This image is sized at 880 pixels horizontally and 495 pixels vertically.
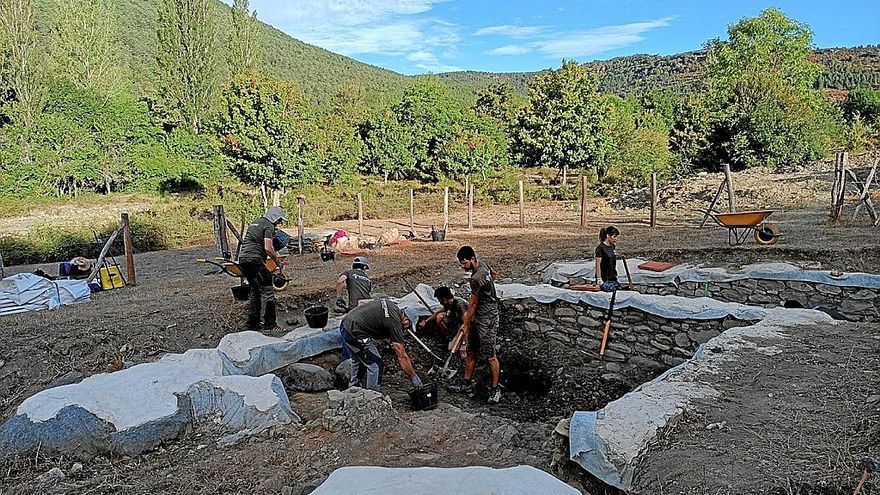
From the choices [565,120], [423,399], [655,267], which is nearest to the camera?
[423,399]

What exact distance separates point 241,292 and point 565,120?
756 inches

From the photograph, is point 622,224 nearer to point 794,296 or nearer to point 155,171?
point 794,296

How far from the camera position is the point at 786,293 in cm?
751

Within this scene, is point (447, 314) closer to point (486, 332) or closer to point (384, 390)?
point (486, 332)

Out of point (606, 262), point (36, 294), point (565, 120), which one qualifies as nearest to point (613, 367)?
point (606, 262)

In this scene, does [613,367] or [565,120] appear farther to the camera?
[565,120]

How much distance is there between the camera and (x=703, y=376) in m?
4.25

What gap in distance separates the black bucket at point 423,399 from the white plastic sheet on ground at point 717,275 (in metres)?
4.14

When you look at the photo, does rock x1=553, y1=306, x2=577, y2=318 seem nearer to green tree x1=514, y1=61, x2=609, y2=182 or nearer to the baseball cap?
the baseball cap

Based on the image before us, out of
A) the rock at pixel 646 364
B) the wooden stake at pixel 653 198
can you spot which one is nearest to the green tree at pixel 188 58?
the wooden stake at pixel 653 198

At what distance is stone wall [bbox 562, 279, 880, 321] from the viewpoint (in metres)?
7.01

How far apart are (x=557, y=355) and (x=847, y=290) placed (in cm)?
365

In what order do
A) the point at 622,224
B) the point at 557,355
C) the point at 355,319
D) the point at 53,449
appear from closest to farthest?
the point at 53,449 → the point at 355,319 → the point at 557,355 → the point at 622,224

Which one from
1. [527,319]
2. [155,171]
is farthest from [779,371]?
[155,171]
